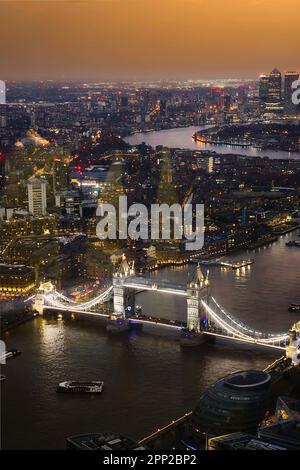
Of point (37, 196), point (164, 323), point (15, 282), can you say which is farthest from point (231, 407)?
point (37, 196)

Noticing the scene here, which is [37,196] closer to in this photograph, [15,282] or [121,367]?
[15,282]

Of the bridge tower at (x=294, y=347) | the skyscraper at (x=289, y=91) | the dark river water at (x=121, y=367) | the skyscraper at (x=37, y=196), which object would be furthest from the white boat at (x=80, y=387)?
the skyscraper at (x=289, y=91)

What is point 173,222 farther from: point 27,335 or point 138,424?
point 138,424

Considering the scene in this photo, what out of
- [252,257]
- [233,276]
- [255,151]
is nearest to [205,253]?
[252,257]

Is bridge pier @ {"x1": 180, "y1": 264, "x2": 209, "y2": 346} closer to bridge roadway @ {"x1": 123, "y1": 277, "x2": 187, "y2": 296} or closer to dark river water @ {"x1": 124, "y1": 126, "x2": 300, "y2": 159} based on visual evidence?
bridge roadway @ {"x1": 123, "y1": 277, "x2": 187, "y2": 296}

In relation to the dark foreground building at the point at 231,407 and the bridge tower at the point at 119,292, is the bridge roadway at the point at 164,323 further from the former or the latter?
the dark foreground building at the point at 231,407

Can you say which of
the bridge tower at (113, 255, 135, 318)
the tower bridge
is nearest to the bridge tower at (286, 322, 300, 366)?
the tower bridge
